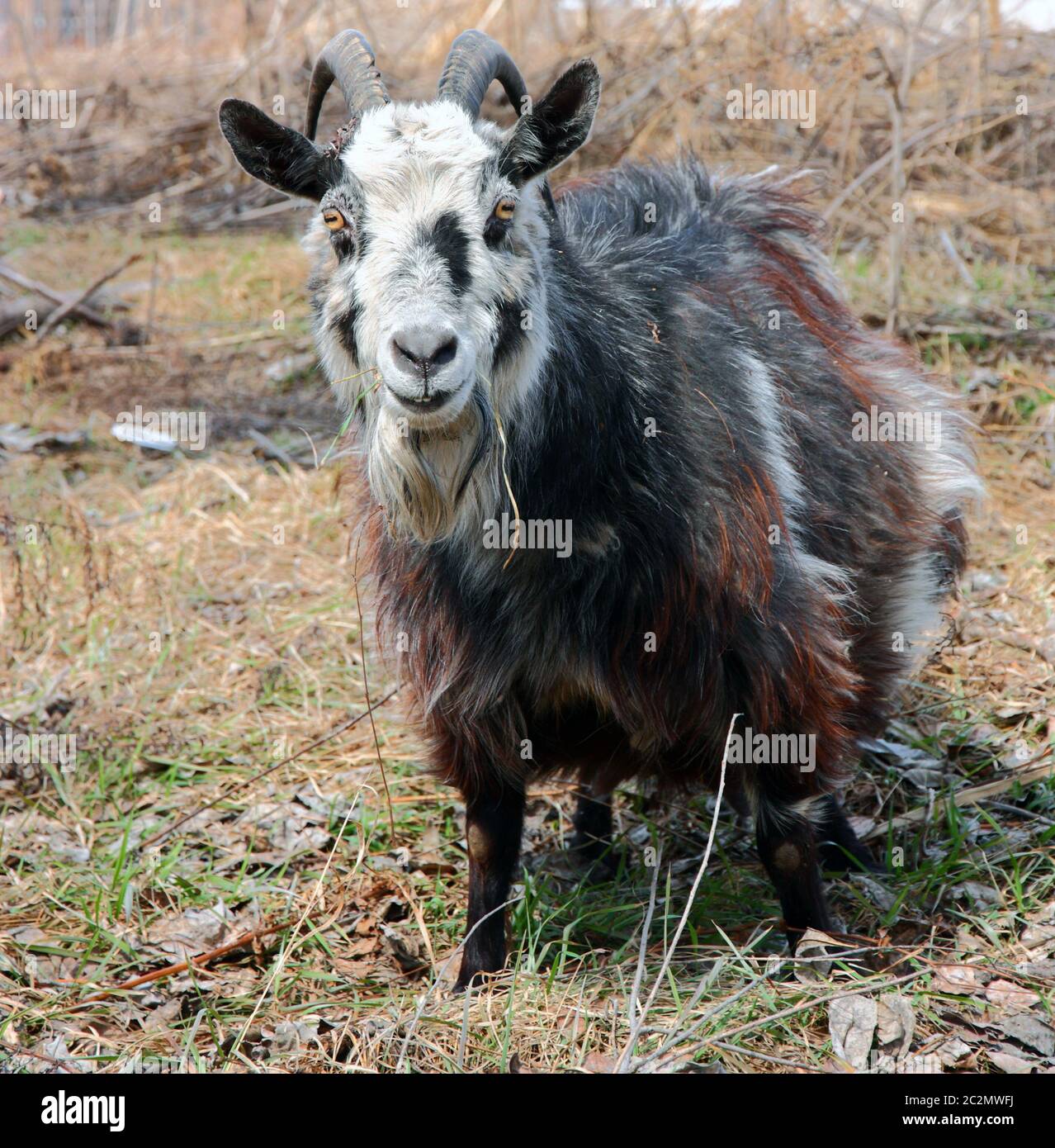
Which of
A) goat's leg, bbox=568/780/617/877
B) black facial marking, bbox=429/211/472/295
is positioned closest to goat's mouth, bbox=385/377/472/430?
black facial marking, bbox=429/211/472/295

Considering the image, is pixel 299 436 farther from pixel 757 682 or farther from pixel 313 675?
pixel 757 682

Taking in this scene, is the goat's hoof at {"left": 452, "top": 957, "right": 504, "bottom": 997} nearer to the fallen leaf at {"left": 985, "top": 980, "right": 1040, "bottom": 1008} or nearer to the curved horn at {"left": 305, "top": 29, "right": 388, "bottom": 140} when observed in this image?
the fallen leaf at {"left": 985, "top": 980, "right": 1040, "bottom": 1008}

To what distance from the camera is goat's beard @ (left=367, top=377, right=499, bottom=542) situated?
306 cm

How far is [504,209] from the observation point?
3090mm

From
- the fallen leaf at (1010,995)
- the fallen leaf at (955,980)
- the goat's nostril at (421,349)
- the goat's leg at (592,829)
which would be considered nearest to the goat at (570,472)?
the goat's nostril at (421,349)

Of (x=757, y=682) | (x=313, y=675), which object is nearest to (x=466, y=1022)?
(x=757, y=682)

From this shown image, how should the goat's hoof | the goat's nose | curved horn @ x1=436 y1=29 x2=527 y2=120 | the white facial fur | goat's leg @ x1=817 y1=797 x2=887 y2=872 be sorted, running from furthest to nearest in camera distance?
goat's leg @ x1=817 y1=797 x2=887 y2=872 < the goat's hoof < curved horn @ x1=436 y1=29 x2=527 y2=120 < the white facial fur < the goat's nose

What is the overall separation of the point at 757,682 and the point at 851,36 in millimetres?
5181

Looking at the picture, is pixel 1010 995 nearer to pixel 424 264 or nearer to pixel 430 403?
pixel 430 403

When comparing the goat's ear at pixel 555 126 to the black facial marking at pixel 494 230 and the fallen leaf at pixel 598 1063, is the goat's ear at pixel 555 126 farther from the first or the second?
the fallen leaf at pixel 598 1063

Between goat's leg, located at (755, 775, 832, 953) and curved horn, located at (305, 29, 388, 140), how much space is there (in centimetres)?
224

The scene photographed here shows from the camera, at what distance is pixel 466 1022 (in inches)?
124

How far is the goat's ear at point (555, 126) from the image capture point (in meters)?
3.14

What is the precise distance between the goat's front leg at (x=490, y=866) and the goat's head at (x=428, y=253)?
975 mm
